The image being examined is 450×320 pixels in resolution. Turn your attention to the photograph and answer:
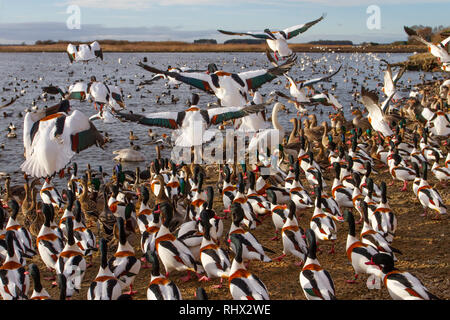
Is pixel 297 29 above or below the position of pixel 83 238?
above

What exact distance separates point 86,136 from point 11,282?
2836 mm

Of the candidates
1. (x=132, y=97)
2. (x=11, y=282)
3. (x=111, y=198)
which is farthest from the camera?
(x=132, y=97)

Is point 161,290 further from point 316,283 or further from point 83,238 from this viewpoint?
point 83,238

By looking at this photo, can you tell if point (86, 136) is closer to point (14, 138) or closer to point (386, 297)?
point (386, 297)

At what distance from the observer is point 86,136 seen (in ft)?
27.6

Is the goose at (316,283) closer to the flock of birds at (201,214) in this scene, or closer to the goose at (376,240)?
the flock of birds at (201,214)

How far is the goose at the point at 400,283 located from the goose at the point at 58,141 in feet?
17.6

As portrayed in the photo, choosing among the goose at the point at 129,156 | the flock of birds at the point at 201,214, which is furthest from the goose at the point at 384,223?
the goose at the point at 129,156

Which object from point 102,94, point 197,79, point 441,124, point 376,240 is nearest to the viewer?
point 376,240

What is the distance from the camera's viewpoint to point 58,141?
326 inches

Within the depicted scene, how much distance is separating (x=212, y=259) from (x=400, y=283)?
113 inches

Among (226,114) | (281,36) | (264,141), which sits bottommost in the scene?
(264,141)

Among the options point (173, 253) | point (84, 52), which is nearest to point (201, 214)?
point (173, 253)
